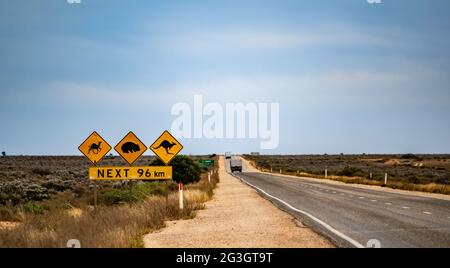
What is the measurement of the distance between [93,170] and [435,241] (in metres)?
11.9

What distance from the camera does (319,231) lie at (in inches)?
474

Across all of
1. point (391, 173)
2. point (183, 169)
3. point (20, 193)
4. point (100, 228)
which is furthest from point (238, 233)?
point (391, 173)

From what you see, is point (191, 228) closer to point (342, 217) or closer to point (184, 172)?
point (342, 217)

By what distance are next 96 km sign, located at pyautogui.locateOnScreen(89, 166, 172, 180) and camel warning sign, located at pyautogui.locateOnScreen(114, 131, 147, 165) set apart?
54cm

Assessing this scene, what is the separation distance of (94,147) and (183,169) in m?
22.3

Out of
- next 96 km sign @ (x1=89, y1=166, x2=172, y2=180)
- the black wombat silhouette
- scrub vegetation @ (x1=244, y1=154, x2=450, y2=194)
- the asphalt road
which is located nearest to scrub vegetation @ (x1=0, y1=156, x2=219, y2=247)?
next 96 km sign @ (x1=89, y1=166, x2=172, y2=180)

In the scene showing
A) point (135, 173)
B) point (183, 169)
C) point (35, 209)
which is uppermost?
point (135, 173)

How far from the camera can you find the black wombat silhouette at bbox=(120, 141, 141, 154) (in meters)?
18.3

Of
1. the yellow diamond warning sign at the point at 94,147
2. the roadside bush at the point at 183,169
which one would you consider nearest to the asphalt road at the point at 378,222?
the yellow diamond warning sign at the point at 94,147

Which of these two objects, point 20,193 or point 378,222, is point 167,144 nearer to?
point 378,222

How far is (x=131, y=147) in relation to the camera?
18438 millimetres

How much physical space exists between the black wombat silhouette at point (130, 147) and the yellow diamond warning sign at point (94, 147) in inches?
25.8
